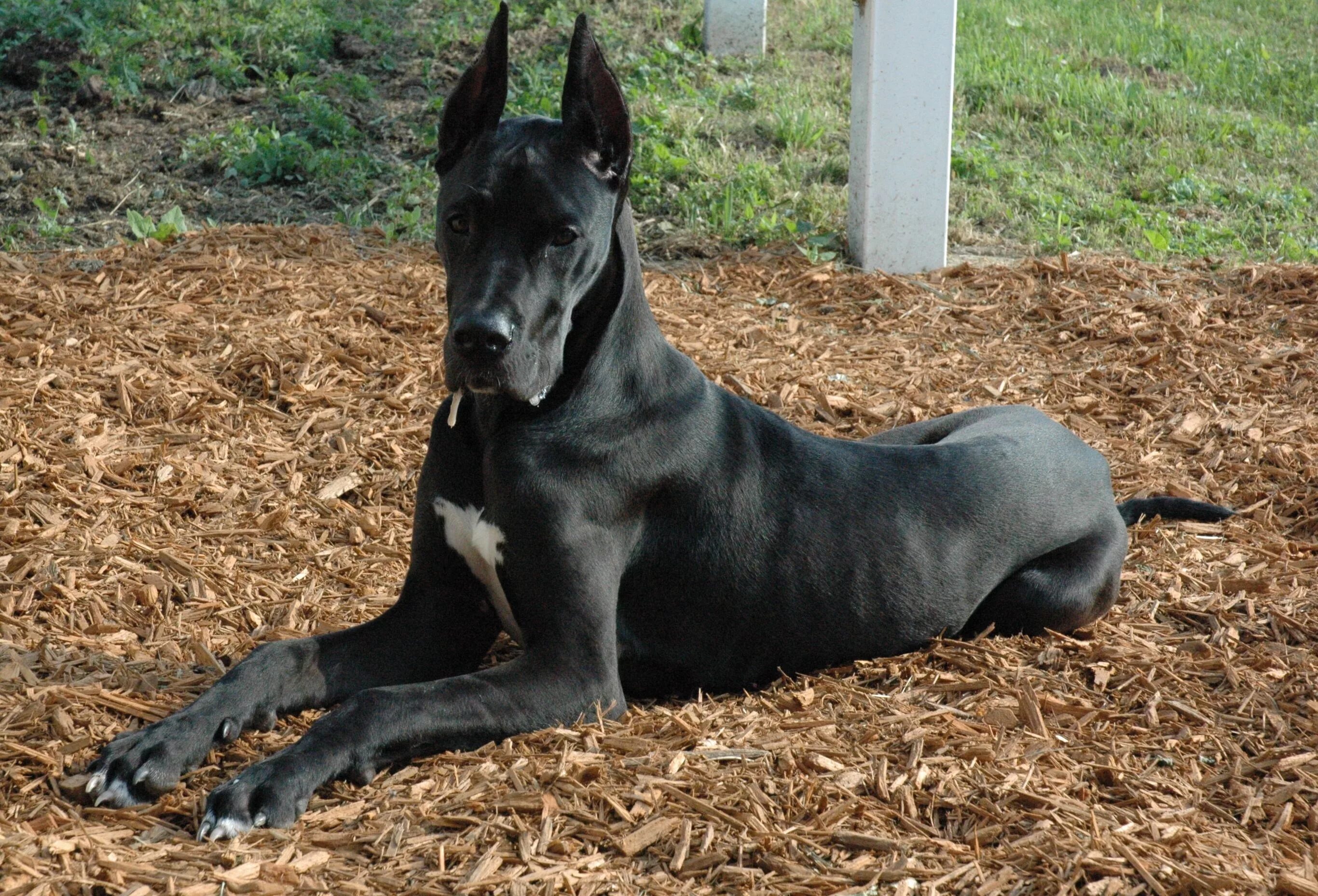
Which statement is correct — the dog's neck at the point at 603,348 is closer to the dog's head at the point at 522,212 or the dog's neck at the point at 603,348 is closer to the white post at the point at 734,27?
the dog's head at the point at 522,212

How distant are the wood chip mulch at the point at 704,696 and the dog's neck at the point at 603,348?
33.9 inches

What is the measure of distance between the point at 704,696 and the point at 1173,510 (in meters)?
2.21

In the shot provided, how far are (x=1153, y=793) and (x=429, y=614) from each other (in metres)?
1.94

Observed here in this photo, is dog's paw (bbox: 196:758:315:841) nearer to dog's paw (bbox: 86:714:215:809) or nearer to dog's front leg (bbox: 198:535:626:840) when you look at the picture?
dog's front leg (bbox: 198:535:626:840)

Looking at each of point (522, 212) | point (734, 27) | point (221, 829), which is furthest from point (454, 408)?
point (734, 27)

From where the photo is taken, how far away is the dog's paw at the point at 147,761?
9.96ft

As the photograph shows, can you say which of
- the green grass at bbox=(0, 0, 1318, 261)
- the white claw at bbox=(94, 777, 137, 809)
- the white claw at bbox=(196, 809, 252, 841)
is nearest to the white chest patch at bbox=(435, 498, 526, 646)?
the white claw at bbox=(196, 809, 252, 841)

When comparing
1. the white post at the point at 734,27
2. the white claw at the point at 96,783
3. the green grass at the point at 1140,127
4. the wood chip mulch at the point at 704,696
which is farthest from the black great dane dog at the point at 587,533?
the white post at the point at 734,27

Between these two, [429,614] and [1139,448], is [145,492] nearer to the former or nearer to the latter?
[429,614]

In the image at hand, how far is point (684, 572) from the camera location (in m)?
3.81

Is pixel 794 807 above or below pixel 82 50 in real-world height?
below

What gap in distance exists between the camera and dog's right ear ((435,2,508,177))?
358cm

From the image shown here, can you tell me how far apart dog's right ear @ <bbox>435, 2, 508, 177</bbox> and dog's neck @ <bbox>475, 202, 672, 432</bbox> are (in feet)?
1.41

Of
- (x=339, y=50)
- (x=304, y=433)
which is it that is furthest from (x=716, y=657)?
(x=339, y=50)
